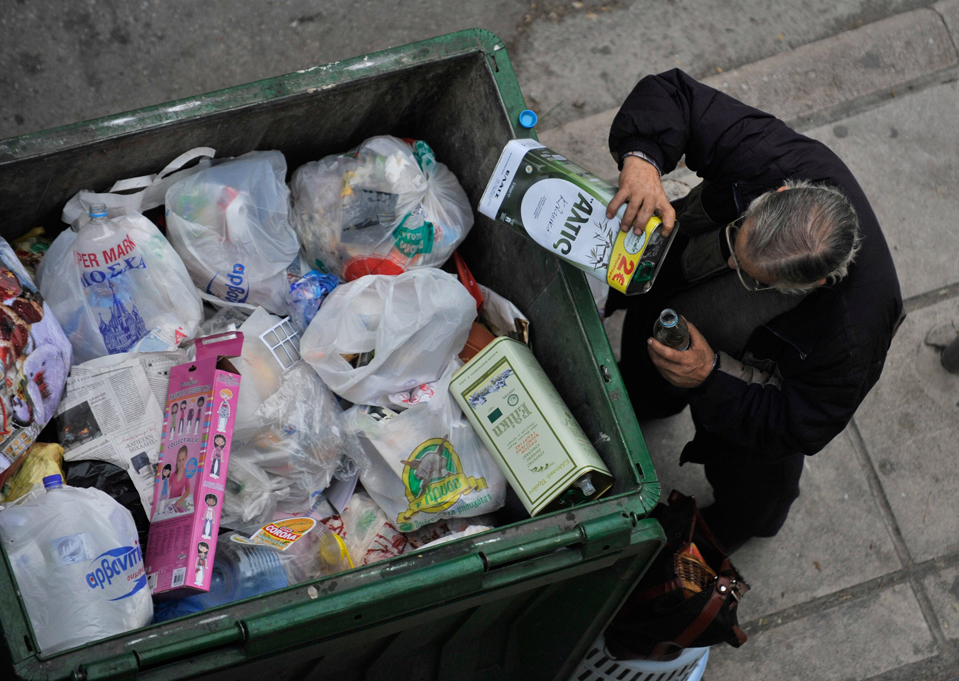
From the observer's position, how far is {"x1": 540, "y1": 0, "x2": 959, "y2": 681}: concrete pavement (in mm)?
2684

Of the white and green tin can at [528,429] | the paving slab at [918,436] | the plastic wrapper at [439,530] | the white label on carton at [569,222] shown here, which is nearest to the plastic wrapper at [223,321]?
the white and green tin can at [528,429]

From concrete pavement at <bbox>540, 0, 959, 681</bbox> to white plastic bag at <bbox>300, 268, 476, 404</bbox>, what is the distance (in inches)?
46.4

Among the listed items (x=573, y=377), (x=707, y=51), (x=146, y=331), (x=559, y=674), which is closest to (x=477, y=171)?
(x=573, y=377)

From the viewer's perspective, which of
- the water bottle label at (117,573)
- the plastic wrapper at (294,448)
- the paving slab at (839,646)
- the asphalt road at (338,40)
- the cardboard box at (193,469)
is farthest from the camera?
the asphalt road at (338,40)

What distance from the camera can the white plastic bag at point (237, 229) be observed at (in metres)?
2.09

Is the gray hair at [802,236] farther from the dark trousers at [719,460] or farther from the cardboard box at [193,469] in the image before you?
the cardboard box at [193,469]

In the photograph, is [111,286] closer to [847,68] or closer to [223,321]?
[223,321]

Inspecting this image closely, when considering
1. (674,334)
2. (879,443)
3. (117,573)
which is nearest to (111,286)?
(117,573)

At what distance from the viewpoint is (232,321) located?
2.12m

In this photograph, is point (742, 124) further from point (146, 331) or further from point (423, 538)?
point (146, 331)

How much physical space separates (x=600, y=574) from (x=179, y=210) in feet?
4.52

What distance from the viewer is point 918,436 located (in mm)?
2906

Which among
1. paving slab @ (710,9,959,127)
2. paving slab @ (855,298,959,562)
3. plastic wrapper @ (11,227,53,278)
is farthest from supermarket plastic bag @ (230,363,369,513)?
paving slab @ (710,9,959,127)

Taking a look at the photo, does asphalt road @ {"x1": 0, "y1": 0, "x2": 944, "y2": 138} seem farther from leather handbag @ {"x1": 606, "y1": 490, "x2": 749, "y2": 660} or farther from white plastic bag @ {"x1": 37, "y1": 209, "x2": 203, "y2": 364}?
leather handbag @ {"x1": 606, "y1": 490, "x2": 749, "y2": 660}
